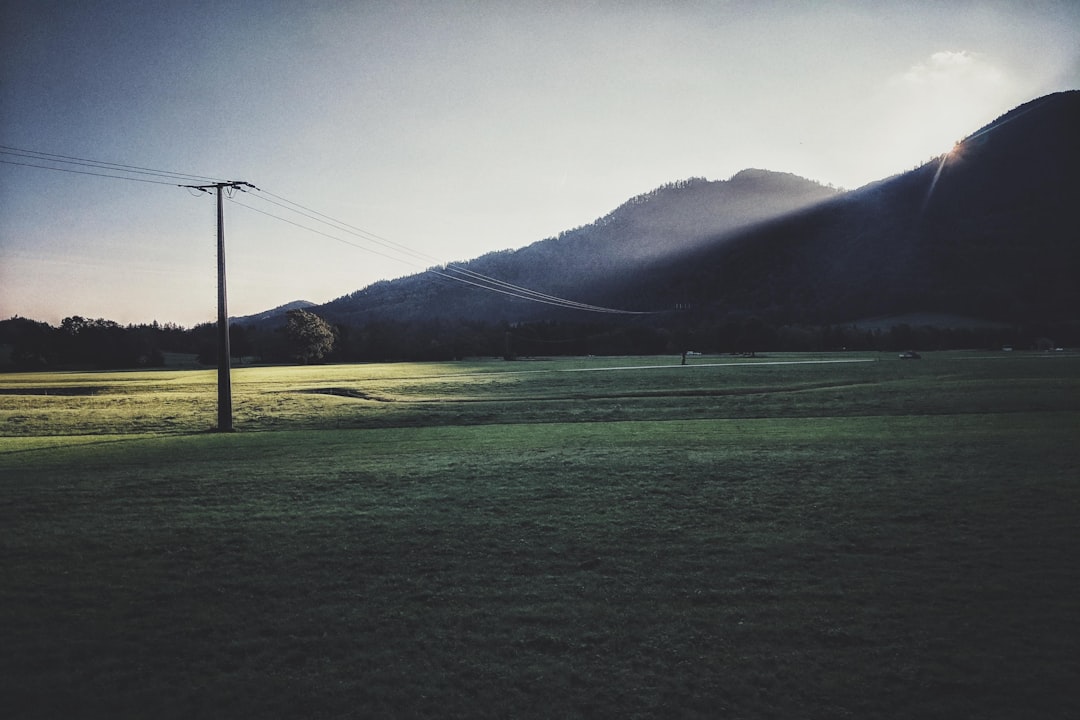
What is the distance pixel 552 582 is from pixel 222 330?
25048 mm

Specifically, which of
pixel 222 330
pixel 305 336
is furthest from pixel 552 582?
pixel 305 336

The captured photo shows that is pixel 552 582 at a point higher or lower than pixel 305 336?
lower

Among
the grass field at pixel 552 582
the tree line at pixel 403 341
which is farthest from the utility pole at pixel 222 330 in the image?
the tree line at pixel 403 341

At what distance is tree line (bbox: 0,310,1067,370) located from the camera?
287 ft

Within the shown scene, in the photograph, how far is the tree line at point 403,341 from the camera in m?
87.6

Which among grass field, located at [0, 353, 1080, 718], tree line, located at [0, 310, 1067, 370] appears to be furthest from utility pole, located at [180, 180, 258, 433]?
tree line, located at [0, 310, 1067, 370]

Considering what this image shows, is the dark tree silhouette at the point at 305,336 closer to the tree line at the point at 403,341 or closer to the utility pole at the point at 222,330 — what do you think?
the tree line at the point at 403,341

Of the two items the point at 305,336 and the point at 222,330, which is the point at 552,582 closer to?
the point at 222,330

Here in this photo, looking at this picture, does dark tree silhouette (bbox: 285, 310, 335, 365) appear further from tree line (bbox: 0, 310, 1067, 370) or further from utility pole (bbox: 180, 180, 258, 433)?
utility pole (bbox: 180, 180, 258, 433)

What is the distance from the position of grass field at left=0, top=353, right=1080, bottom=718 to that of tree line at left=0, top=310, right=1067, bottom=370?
85123mm

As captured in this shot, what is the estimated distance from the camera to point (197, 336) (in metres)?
115

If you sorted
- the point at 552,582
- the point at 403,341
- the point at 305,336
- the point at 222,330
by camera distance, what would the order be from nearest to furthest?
the point at 552,582, the point at 222,330, the point at 305,336, the point at 403,341

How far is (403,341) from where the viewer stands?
11881cm

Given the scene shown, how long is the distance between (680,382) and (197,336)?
331ft
